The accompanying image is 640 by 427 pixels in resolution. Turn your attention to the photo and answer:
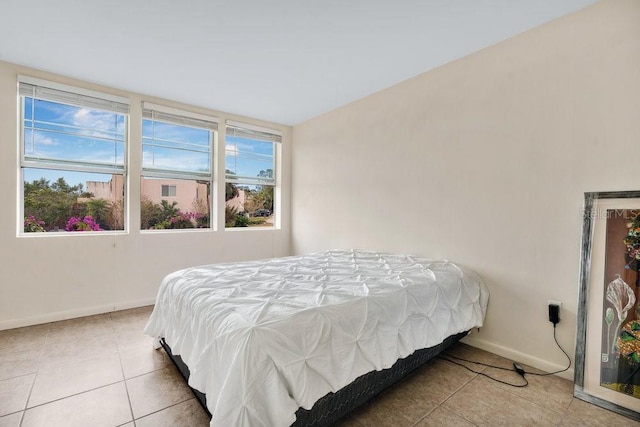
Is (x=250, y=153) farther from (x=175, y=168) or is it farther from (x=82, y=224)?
(x=82, y=224)

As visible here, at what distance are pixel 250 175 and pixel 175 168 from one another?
1042mm

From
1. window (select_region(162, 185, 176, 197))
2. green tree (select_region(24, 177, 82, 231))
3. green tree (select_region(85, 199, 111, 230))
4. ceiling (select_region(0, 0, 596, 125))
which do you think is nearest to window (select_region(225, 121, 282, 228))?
window (select_region(162, 185, 176, 197))

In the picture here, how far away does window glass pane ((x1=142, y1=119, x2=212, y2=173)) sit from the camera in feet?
11.8

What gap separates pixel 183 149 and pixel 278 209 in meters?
1.61

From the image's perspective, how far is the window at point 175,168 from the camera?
361 centimetres

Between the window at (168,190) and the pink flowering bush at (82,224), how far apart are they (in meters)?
0.78

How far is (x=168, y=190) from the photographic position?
379 centimetres

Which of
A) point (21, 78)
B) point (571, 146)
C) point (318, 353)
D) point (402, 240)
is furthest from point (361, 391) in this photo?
point (21, 78)

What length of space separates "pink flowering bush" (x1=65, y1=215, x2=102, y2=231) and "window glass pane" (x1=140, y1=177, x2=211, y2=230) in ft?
1.48

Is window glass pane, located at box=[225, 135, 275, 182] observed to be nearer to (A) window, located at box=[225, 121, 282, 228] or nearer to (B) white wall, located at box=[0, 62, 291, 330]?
(A) window, located at box=[225, 121, 282, 228]

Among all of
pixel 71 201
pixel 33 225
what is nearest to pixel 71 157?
pixel 71 201

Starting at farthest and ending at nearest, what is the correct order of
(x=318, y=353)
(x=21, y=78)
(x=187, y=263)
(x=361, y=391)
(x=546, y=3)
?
(x=187, y=263) < (x=21, y=78) < (x=546, y=3) < (x=361, y=391) < (x=318, y=353)

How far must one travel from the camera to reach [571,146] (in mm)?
2033

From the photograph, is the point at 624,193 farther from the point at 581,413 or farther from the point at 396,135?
the point at 396,135
